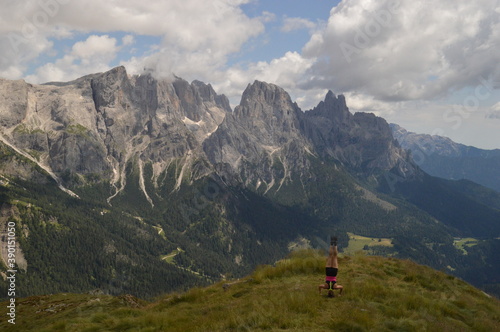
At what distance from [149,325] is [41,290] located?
722 feet

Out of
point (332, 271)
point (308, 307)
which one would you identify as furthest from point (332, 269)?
point (308, 307)

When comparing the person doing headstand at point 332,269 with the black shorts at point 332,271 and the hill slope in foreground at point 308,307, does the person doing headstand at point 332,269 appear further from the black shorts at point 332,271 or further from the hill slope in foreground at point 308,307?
the hill slope in foreground at point 308,307

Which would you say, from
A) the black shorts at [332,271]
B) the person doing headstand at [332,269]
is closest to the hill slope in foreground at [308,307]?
the person doing headstand at [332,269]

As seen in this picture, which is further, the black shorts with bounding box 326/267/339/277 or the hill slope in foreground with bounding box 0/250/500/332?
the black shorts with bounding box 326/267/339/277

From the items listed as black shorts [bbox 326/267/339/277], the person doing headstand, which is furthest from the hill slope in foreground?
black shorts [bbox 326/267/339/277]

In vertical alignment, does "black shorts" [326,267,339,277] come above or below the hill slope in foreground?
above

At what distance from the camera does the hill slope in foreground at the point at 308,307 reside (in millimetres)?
14539

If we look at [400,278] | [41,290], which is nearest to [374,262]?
[400,278]

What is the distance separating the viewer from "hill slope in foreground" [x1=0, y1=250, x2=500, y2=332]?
14539 millimetres

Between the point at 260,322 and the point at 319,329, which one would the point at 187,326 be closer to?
the point at 260,322

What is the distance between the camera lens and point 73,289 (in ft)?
655

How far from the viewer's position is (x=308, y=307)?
15750 millimetres

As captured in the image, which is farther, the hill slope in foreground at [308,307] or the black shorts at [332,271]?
the black shorts at [332,271]

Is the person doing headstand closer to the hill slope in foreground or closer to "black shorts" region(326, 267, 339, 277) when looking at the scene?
"black shorts" region(326, 267, 339, 277)
